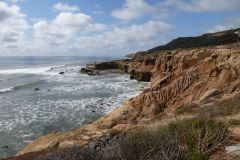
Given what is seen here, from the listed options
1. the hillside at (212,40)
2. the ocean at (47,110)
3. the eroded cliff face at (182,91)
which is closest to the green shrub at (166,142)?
the eroded cliff face at (182,91)

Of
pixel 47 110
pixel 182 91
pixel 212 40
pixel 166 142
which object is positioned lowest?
pixel 47 110

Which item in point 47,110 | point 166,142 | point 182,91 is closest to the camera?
point 166,142

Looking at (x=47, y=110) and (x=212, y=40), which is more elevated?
(x=212, y=40)

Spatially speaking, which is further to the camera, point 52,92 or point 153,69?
point 153,69

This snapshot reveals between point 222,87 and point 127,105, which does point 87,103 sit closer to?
point 127,105

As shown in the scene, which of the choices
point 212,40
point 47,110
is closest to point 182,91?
point 47,110

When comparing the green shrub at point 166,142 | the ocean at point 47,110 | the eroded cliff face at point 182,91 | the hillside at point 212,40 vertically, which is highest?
the hillside at point 212,40

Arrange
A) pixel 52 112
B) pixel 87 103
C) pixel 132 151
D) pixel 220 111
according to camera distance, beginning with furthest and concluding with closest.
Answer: pixel 87 103 < pixel 52 112 < pixel 220 111 < pixel 132 151

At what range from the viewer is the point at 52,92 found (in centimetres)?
4972

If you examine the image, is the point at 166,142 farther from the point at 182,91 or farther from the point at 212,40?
the point at 212,40

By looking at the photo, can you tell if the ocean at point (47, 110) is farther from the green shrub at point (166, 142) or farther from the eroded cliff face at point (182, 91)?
the green shrub at point (166, 142)

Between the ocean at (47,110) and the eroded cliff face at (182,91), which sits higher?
the eroded cliff face at (182,91)

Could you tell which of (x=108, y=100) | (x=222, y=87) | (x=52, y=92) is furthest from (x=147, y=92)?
(x=52, y=92)

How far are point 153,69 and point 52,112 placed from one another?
31.4 metres
